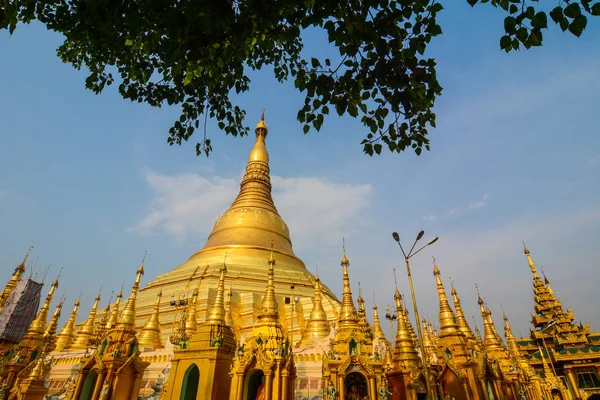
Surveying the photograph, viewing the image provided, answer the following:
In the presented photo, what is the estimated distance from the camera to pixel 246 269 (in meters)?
30.8

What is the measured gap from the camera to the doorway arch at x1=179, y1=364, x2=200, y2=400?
11844 mm

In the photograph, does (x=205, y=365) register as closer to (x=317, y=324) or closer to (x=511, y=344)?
(x=317, y=324)

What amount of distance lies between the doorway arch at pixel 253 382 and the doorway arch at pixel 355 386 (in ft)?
9.21

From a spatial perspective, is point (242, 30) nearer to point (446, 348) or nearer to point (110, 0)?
point (110, 0)

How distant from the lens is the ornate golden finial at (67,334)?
82.2ft

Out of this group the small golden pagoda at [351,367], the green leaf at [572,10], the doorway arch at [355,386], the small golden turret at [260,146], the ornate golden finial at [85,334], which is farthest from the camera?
the small golden turret at [260,146]

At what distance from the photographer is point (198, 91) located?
650 cm

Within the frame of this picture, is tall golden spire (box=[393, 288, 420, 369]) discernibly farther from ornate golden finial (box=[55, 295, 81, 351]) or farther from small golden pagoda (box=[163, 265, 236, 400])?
ornate golden finial (box=[55, 295, 81, 351])

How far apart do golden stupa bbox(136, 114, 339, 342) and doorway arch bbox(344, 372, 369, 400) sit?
26.9 ft

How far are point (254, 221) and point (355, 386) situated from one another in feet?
89.3

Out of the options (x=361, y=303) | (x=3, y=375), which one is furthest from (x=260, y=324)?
(x=3, y=375)

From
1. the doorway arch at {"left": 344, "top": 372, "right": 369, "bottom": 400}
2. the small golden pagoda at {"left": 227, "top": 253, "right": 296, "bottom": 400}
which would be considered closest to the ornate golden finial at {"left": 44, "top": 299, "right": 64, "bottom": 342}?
the small golden pagoda at {"left": 227, "top": 253, "right": 296, "bottom": 400}

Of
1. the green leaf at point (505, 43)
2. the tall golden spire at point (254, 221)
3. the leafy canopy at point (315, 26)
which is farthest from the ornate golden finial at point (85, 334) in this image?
the green leaf at point (505, 43)

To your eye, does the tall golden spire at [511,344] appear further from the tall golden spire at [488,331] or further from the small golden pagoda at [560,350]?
the small golden pagoda at [560,350]
